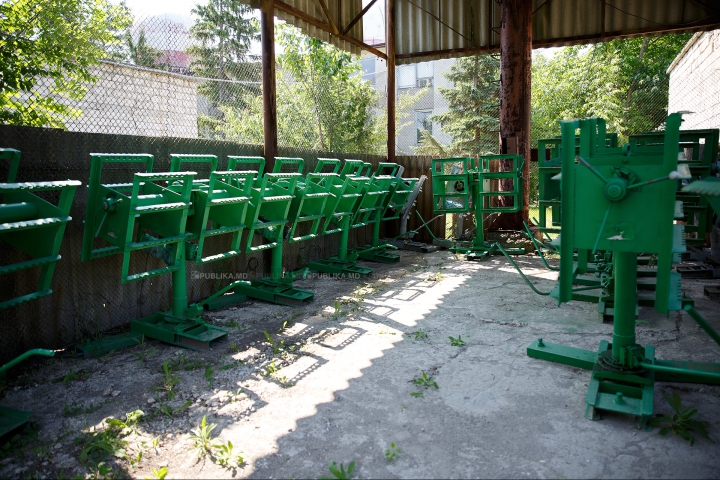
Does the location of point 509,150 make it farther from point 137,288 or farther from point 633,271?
point 137,288

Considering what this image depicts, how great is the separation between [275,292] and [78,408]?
2539 mm

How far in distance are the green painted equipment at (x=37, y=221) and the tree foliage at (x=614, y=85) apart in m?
19.3

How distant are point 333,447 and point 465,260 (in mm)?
5727

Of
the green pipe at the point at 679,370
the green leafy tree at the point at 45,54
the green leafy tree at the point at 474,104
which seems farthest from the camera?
the green leafy tree at the point at 474,104

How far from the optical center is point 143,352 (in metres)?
3.87

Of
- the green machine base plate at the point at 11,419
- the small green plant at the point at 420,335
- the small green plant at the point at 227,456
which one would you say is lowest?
the small green plant at the point at 227,456

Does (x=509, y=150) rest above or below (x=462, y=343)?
above

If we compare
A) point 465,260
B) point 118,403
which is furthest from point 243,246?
point 465,260

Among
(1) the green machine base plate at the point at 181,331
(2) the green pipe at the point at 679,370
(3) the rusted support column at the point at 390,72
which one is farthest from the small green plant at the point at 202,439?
(3) the rusted support column at the point at 390,72

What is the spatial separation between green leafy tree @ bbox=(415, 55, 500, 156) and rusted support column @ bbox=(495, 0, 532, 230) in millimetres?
11225

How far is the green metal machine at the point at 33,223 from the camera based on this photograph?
2748mm

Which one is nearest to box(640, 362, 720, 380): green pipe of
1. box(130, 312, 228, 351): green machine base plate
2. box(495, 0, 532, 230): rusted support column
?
box(130, 312, 228, 351): green machine base plate

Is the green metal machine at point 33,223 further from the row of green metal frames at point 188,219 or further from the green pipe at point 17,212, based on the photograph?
the row of green metal frames at point 188,219

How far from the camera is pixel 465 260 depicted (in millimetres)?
7895
